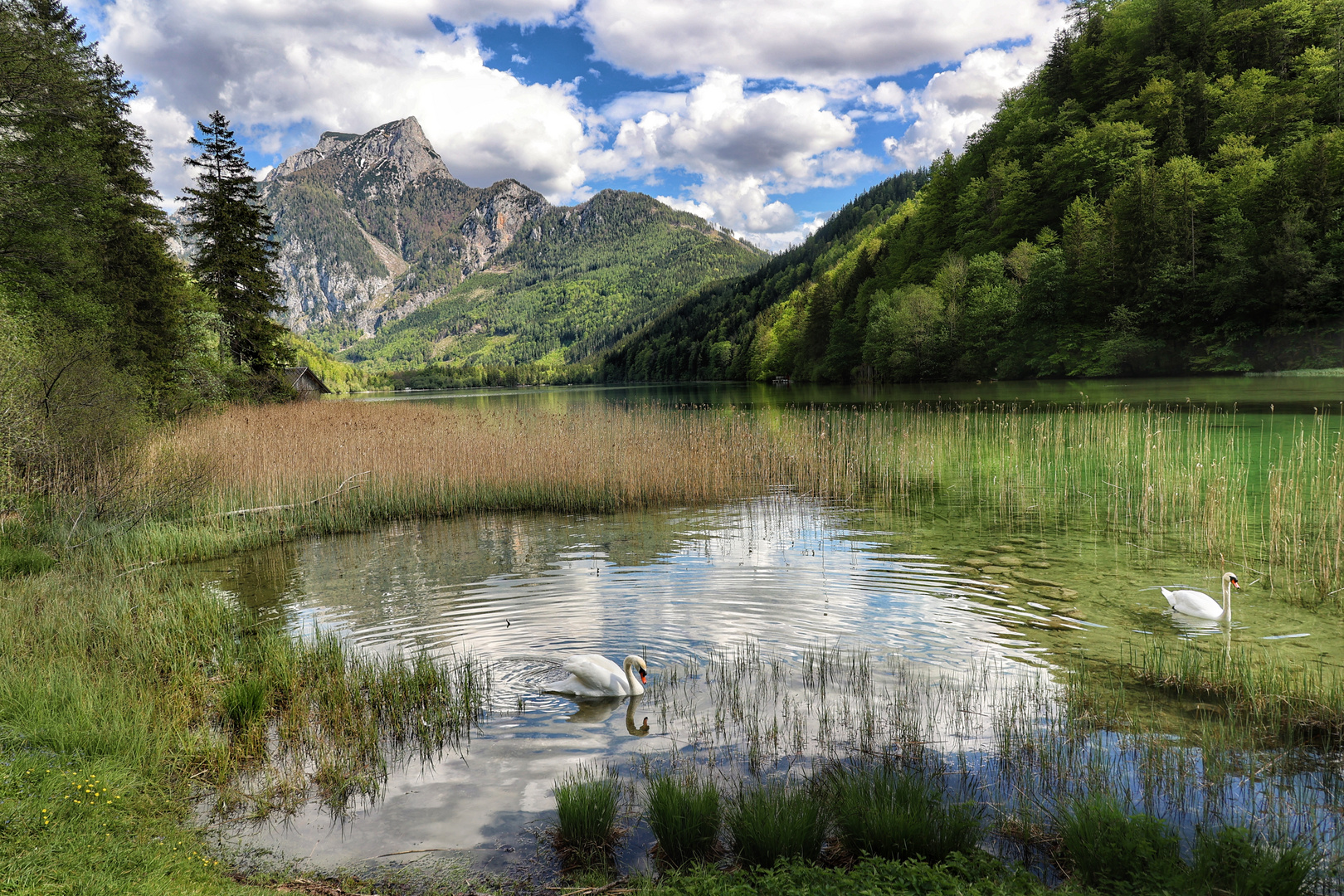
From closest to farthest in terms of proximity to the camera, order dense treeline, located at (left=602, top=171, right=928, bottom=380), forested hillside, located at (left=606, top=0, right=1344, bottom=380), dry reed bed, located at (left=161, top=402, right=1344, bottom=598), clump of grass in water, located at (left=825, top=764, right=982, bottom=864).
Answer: clump of grass in water, located at (left=825, top=764, right=982, bottom=864), dry reed bed, located at (left=161, top=402, right=1344, bottom=598), forested hillside, located at (left=606, top=0, right=1344, bottom=380), dense treeline, located at (left=602, top=171, right=928, bottom=380)

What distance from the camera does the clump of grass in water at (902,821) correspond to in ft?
12.6

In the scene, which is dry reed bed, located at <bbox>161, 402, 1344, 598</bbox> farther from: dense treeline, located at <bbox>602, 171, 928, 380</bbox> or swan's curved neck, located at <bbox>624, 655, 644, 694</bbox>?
dense treeline, located at <bbox>602, 171, 928, 380</bbox>

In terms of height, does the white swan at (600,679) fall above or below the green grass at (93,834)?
below

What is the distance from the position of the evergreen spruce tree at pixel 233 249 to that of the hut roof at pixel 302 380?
185 inches

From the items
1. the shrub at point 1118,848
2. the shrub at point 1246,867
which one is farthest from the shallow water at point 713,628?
the shrub at point 1118,848

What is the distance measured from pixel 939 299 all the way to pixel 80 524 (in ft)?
221

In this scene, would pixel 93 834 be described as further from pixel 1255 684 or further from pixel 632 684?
pixel 1255 684

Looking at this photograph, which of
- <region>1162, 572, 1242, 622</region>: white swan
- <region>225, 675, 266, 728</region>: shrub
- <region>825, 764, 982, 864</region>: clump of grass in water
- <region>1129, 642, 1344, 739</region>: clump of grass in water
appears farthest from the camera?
<region>1162, 572, 1242, 622</region>: white swan

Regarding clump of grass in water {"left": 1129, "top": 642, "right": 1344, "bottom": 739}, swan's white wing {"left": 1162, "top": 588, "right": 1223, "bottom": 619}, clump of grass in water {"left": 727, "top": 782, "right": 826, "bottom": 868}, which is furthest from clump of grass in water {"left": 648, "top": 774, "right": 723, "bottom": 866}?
swan's white wing {"left": 1162, "top": 588, "right": 1223, "bottom": 619}

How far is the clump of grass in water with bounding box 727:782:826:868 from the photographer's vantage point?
3926mm

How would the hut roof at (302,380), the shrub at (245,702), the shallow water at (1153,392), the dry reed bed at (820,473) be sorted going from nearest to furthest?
1. the shrub at (245,702)
2. the dry reed bed at (820,473)
3. the shallow water at (1153,392)
4. the hut roof at (302,380)

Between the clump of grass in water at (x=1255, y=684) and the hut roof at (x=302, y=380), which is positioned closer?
the clump of grass in water at (x=1255, y=684)

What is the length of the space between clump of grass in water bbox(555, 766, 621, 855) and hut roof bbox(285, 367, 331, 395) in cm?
4363

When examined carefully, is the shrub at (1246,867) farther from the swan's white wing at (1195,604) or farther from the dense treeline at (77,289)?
the dense treeline at (77,289)
